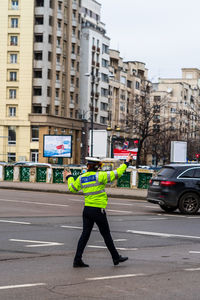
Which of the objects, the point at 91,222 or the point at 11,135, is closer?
the point at 91,222

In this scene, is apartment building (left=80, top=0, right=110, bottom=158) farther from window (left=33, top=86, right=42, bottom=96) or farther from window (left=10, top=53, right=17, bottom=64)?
window (left=10, top=53, right=17, bottom=64)

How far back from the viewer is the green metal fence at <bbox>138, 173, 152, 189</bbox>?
38438mm

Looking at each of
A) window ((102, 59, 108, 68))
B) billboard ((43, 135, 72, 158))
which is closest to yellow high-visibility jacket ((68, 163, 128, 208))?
billboard ((43, 135, 72, 158))

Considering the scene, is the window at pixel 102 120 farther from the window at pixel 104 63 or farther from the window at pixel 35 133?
the window at pixel 35 133

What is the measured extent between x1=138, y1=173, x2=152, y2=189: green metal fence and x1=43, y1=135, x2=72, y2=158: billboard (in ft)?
40.8

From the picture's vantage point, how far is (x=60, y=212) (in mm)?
21891

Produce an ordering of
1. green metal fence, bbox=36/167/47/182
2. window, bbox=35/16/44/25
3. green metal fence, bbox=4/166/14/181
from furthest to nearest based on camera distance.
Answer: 1. window, bbox=35/16/44/25
2. green metal fence, bbox=4/166/14/181
3. green metal fence, bbox=36/167/47/182

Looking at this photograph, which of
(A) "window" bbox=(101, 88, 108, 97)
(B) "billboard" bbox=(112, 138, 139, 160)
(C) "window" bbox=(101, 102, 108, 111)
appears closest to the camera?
(B) "billboard" bbox=(112, 138, 139, 160)

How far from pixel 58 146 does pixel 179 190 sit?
28763 mm

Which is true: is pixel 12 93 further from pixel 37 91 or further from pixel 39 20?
pixel 39 20

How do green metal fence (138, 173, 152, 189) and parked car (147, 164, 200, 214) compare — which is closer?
parked car (147, 164, 200, 214)

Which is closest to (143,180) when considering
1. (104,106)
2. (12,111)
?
(12,111)

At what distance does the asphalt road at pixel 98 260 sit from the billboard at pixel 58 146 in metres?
30.4

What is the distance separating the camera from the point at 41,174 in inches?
1697
